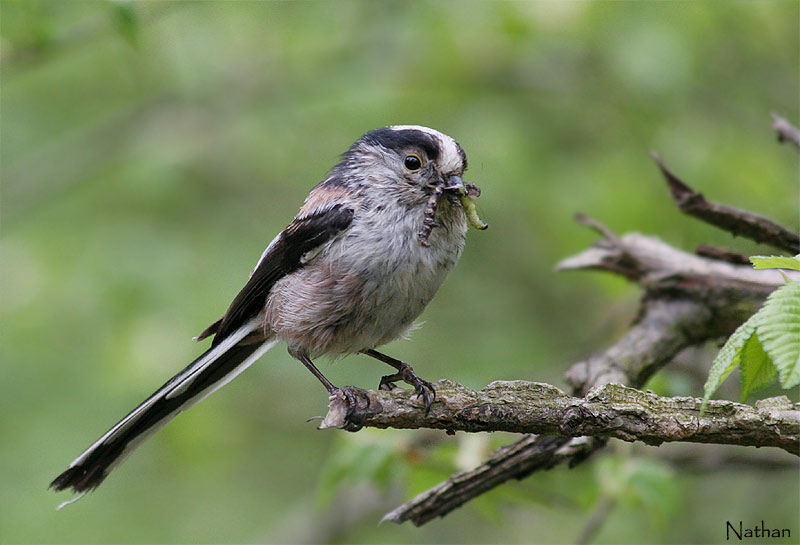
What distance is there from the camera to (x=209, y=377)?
442 centimetres

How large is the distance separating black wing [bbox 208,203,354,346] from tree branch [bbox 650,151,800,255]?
1594 millimetres

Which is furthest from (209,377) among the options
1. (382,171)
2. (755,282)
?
(755,282)

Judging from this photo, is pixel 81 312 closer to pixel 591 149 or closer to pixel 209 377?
pixel 209 377

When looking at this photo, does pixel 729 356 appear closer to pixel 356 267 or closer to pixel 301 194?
pixel 356 267

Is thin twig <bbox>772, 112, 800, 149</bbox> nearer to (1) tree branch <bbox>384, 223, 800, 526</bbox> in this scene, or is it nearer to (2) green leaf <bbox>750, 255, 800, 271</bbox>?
(1) tree branch <bbox>384, 223, 800, 526</bbox>

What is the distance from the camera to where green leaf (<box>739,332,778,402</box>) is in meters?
2.27

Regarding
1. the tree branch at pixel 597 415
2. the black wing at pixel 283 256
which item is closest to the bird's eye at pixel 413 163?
the black wing at pixel 283 256

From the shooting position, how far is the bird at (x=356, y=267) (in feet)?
12.9

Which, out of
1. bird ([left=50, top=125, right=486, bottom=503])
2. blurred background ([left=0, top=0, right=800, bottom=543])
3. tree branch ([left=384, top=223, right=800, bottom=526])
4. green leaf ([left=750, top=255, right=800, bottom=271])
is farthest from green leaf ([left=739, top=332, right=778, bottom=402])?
blurred background ([left=0, top=0, right=800, bottom=543])

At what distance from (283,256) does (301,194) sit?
3.65 meters

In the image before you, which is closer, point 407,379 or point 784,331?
point 784,331

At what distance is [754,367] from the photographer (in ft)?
7.58

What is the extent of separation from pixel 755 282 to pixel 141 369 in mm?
4025

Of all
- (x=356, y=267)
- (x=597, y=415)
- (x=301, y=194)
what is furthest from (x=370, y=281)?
(x=301, y=194)
